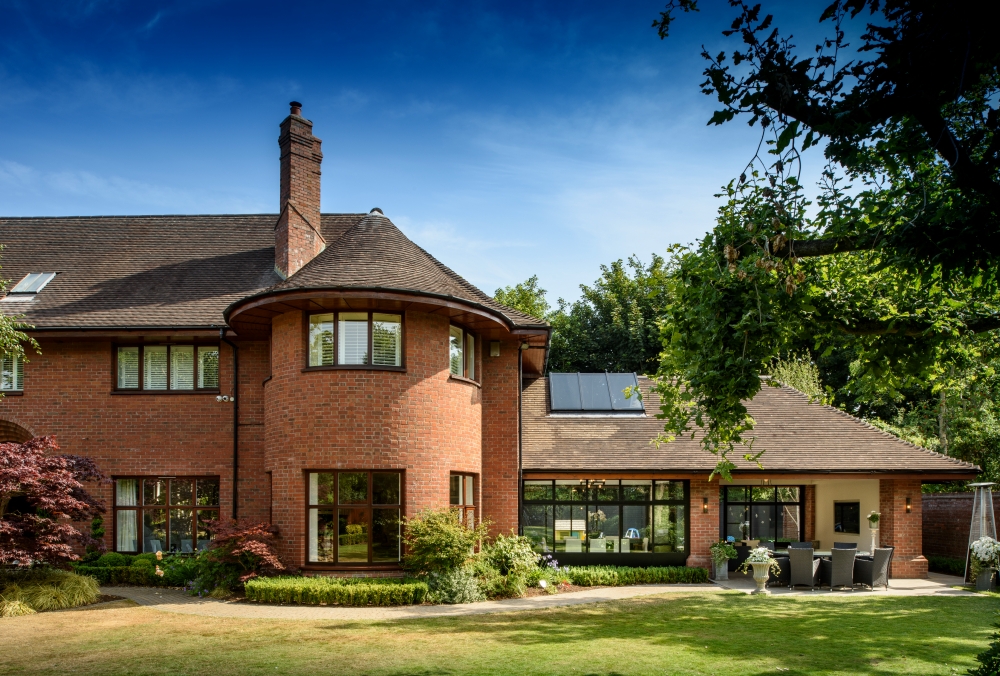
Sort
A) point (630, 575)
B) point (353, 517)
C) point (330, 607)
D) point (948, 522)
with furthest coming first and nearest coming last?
point (948, 522), point (630, 575), point (353, 517), point (330, 607)

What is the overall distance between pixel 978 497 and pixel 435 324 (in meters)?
12.6

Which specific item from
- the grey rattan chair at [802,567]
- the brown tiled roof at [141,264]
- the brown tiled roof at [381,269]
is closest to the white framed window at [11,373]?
the brown tiled roof at [141,264]

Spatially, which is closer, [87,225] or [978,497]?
[978,497]

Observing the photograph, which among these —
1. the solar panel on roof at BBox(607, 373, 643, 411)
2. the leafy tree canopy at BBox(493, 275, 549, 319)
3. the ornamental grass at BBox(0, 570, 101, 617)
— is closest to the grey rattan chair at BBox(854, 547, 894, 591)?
the solar panel on roof at BBox(607, 373, 643, 411)

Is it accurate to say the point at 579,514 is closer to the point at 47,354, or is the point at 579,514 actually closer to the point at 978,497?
the point at 978,497

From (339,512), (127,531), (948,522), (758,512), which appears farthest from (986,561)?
(127,531)

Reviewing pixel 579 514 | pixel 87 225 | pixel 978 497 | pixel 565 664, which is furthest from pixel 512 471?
pixel 87 225

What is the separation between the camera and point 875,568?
16781mm

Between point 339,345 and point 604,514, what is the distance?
24.9 feet

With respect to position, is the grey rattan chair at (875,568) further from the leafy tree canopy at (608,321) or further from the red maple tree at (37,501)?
the leafy tree canopy at (608,321)

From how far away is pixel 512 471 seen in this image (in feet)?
60.7

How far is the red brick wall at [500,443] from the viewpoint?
1845 centimetres

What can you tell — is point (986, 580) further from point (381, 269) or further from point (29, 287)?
point (29, 287)

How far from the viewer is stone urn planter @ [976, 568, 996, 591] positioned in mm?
16797
